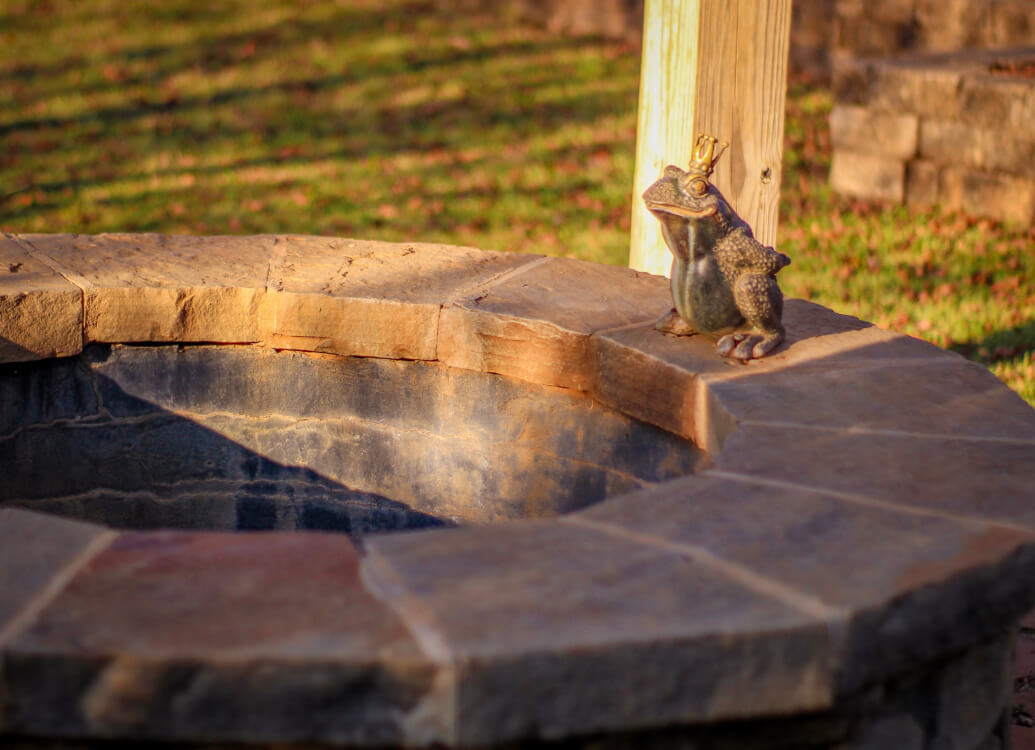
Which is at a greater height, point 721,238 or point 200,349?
point 721,238

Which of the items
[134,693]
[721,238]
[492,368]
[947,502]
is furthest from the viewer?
[492,368]

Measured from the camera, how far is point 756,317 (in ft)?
7.48

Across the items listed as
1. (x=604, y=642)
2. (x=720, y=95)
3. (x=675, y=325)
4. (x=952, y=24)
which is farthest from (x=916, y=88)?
(x=604, y=642)

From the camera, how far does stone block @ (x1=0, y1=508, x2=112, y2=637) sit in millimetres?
1451

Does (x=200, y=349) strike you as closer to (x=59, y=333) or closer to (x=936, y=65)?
(x=59, y=333)

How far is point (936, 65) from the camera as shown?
650 centimetres

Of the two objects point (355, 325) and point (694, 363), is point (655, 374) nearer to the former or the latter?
point (694, 363)

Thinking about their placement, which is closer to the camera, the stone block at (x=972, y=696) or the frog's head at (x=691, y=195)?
the stone block at (x=972, y=696)

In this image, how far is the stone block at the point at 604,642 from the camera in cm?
133

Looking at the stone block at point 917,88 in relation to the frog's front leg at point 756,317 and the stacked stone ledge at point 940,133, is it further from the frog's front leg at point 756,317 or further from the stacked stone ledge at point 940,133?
the frog's front leg at point 756,317

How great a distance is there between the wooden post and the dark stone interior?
0.96 m

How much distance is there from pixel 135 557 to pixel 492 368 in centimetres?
109

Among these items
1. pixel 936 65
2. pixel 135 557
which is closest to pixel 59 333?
pixel 135 557

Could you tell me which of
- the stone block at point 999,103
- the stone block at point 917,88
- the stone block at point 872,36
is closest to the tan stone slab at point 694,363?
the stone block at point 999,103
